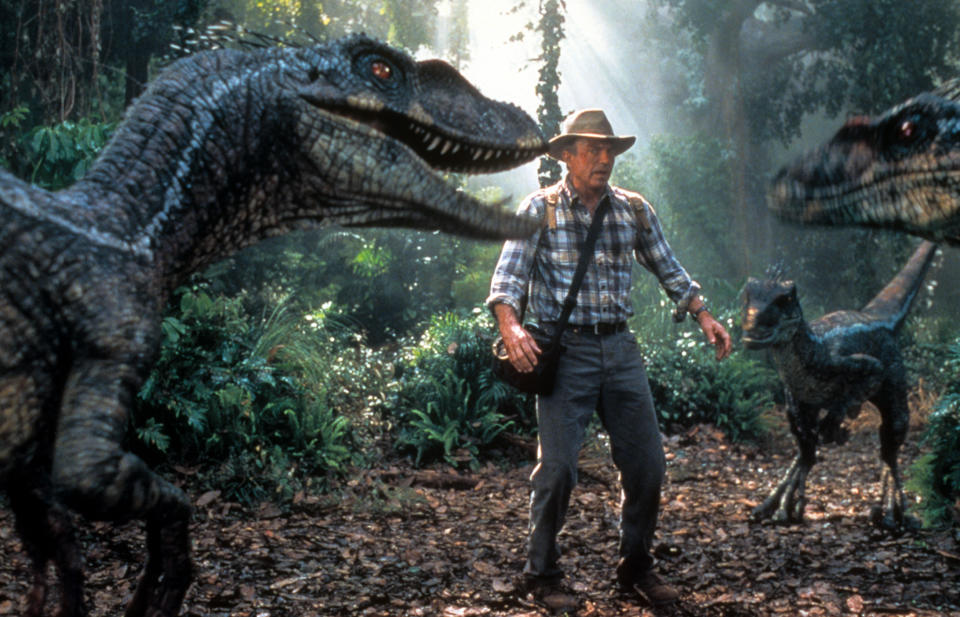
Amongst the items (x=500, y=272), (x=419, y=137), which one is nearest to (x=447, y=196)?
(x=419, y=137)

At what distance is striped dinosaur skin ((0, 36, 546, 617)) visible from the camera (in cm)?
186

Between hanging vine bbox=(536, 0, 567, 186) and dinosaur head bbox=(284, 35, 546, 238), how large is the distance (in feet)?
28.6

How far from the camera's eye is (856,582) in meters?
4.17

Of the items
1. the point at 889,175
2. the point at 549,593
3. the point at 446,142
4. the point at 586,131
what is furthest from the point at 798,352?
the point at 446,142

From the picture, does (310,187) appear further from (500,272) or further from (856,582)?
(856,582)

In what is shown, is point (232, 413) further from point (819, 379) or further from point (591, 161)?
point (819, 379)

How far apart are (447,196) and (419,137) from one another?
0.23 m

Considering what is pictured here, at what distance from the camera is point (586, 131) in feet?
13.1

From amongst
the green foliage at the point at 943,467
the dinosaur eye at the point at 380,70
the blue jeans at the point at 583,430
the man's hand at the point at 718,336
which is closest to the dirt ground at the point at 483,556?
the green foliage at the point at 943,467

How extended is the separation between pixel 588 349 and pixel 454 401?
3.97 m

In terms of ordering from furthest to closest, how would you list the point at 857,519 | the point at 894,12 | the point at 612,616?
1. the point at 894,12
2. the point at 857,519
3. the point at 612,616

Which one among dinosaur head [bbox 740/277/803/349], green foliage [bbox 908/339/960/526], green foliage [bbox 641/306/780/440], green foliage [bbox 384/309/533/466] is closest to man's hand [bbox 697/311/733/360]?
dinosaur head [bbox 740/277/803/349]

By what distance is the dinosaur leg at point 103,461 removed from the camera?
1812 millimetres

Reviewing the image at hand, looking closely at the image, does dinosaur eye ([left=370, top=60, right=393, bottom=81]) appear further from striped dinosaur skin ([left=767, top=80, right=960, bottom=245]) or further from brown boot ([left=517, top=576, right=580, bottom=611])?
brown boot ([left=517, top=576, right=580, bottom=611])
